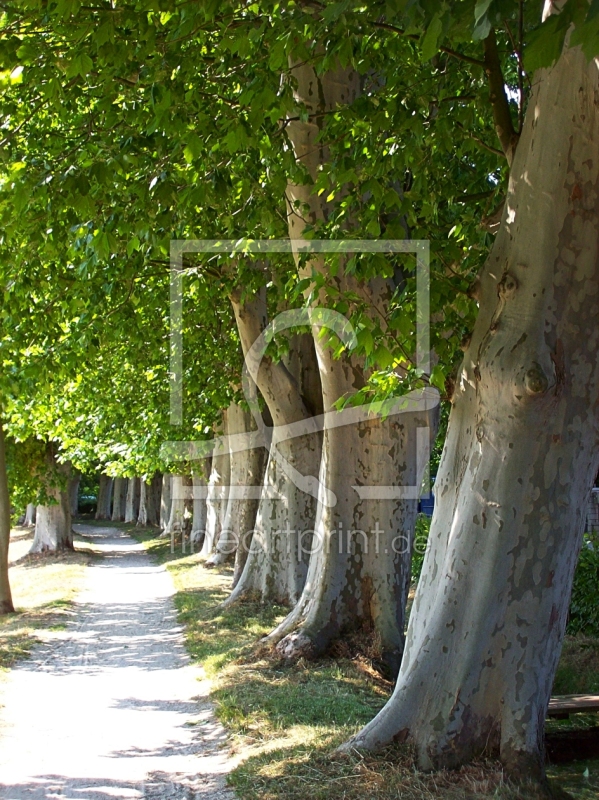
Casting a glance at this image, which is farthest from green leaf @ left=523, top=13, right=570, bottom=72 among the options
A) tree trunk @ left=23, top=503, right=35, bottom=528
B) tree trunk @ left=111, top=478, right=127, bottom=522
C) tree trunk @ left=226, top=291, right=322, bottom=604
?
tree trunk @ left=111, top=478, right=127, bottom=522

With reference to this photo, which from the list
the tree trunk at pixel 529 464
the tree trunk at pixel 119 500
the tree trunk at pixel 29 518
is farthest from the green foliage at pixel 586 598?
the tree trunk at pixel 119 500

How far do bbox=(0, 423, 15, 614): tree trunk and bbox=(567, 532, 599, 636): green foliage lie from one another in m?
9.63

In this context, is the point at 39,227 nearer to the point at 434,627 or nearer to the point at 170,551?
the point at 434,627

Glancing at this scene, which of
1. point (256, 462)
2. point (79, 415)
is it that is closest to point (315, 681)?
point (256, 462)

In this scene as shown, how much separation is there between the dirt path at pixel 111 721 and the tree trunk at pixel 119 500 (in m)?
44.9

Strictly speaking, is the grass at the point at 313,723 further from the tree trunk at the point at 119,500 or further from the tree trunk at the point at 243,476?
the tree trunk at the point at 119,500

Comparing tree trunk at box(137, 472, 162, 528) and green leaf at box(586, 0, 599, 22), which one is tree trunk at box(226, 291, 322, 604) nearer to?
green leaf at box(586, 0, 599, 22)

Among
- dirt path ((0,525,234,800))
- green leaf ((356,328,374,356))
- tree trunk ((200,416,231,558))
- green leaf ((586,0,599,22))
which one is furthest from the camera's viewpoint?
tree trunk ((200,416,231,558))

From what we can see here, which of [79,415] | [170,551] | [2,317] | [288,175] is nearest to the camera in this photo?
[288,175]

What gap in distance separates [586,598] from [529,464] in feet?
23.9

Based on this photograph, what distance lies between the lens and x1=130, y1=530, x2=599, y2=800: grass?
213 inches

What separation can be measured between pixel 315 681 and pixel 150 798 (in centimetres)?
320

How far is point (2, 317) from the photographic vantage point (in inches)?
424

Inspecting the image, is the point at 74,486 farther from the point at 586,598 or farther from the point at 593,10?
the point at 593,10
